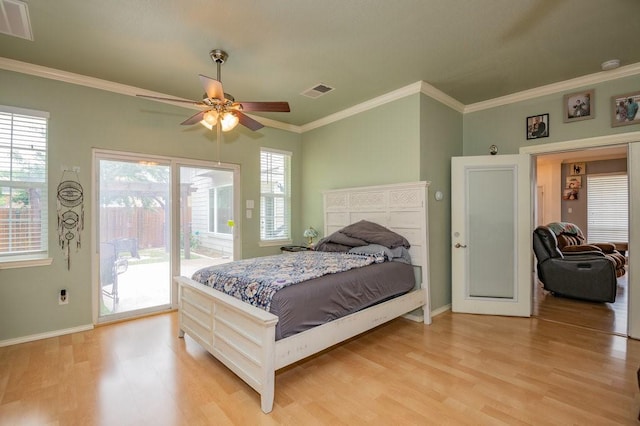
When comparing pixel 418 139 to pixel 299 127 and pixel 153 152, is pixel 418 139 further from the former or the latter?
pixel 153 152

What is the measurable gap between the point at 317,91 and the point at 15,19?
2.86 meters

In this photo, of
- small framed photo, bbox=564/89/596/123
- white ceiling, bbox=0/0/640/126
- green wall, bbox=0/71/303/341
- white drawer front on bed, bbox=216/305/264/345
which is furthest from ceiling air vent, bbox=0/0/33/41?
small framed photo, bbox=564/89/596/123

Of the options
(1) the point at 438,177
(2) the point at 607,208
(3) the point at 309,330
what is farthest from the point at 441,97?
(2) the point at 607,208

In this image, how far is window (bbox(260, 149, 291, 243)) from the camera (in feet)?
16.9

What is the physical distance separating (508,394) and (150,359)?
2966 millimetres

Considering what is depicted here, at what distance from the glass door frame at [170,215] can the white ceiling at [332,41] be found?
2.93 feet

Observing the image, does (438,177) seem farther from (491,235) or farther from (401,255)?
(401,255)

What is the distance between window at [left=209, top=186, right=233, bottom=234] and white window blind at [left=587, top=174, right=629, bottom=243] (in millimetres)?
8539

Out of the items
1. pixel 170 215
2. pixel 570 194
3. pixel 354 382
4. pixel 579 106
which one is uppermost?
pixel 579 106

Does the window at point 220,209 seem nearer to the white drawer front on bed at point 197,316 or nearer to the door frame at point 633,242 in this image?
the white drawer front on bed at point 197,316

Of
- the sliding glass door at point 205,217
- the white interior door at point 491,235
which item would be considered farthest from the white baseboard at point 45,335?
the white interior door at point 491,235

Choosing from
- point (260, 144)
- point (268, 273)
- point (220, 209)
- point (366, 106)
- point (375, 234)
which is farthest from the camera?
point (260, 144)

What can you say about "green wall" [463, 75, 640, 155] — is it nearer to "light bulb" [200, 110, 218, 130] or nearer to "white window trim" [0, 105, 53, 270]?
"light bulb" [200, 110, 218, 130]

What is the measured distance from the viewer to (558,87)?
12.4 ft
